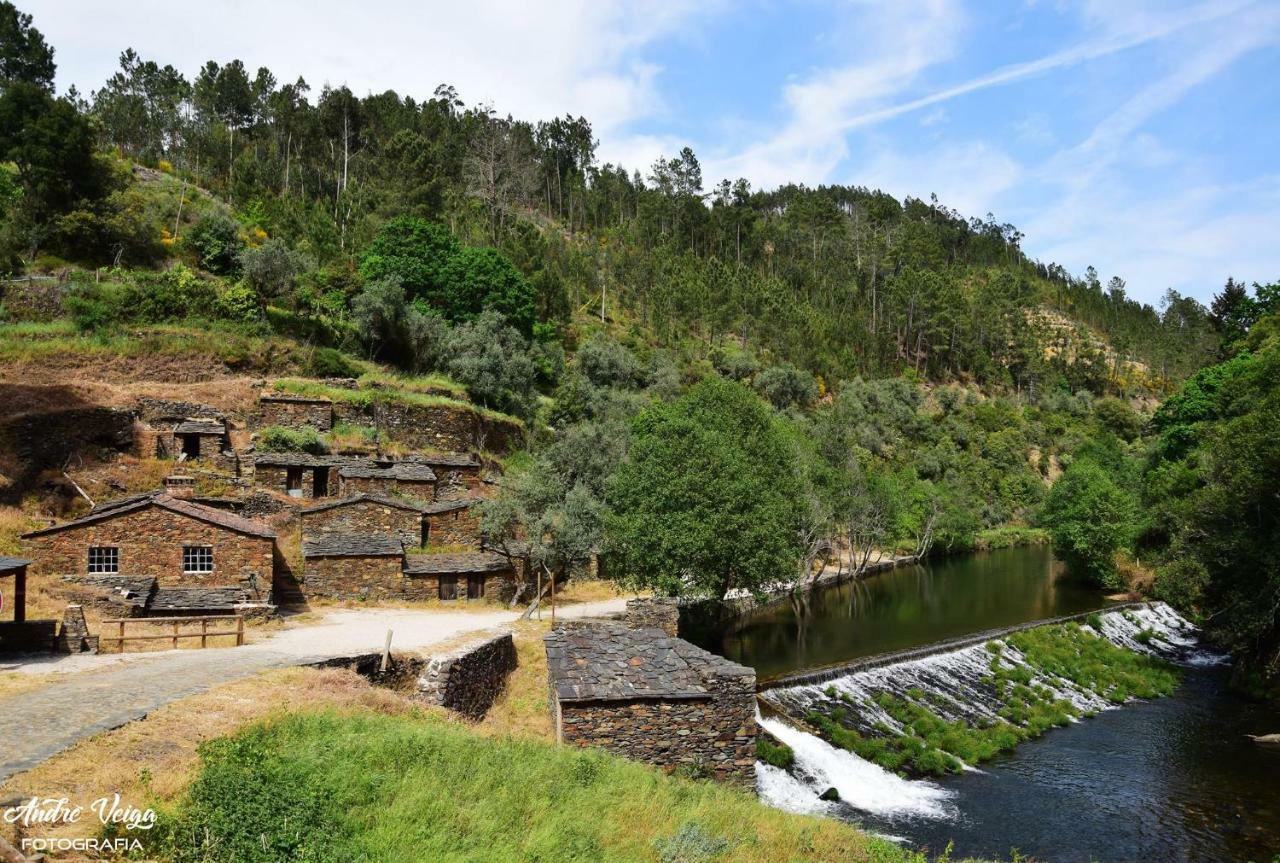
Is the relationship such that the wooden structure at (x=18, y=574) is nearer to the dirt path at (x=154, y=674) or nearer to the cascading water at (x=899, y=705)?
the dirt path at (x=154, y=674)

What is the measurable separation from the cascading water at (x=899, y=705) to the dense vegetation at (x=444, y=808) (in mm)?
7854

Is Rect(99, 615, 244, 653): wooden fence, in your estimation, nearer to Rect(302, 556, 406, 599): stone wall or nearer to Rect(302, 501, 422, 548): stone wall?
Rect(302, 556, 406, 599): stone wall

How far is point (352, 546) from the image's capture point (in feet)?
104

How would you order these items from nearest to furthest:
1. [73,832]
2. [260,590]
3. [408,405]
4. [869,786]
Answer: [73,832], [869,786], [260,590], [408,405]

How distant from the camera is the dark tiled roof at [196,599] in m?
24.7

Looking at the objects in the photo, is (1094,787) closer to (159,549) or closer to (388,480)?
(388,480)

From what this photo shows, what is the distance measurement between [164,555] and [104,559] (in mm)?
1832

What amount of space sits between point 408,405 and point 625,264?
53.5 meters

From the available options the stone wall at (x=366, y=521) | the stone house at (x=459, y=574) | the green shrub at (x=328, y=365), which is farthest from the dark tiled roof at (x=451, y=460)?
the green shrub at (x=328, y=365)

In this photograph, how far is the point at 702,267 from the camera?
324ft

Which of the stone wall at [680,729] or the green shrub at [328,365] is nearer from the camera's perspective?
the stone wall at [680,729]

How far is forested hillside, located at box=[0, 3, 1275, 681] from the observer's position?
1582 inches

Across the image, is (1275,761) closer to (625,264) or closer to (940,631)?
(940,631)

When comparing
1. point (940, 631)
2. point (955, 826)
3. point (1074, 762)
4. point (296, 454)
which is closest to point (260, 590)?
point (296, 454)
